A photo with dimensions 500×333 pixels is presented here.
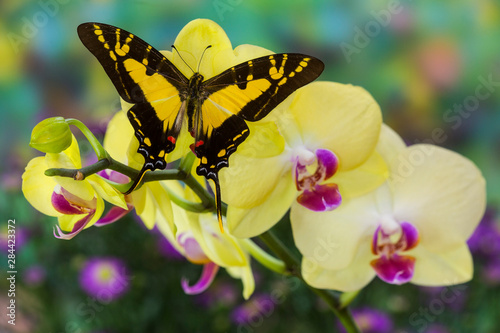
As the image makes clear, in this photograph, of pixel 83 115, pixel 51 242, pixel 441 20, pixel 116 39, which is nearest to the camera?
pixel 116 39

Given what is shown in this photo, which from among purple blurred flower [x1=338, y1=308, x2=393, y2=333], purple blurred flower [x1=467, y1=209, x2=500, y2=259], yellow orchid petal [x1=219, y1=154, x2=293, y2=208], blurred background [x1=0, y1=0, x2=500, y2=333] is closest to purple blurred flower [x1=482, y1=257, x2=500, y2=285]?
purple blurred flower [x1=467, y1=209, x2=500, y2=259]

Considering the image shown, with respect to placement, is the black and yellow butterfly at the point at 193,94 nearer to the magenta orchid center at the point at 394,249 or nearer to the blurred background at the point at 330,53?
the magenta orchid center at the point at 394,249

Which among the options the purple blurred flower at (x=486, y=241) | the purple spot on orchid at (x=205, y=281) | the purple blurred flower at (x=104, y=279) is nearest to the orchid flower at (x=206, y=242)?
the purple spot on orchid at (x=205, y=281)

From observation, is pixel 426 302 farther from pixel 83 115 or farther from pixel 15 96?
pixel 15 96

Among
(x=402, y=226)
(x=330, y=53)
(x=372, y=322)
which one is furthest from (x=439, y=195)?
(x=330, y=53)

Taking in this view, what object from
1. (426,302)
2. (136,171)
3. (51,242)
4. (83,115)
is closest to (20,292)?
(51,242)

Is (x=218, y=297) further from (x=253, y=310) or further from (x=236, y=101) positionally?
(x=236, y=101)
